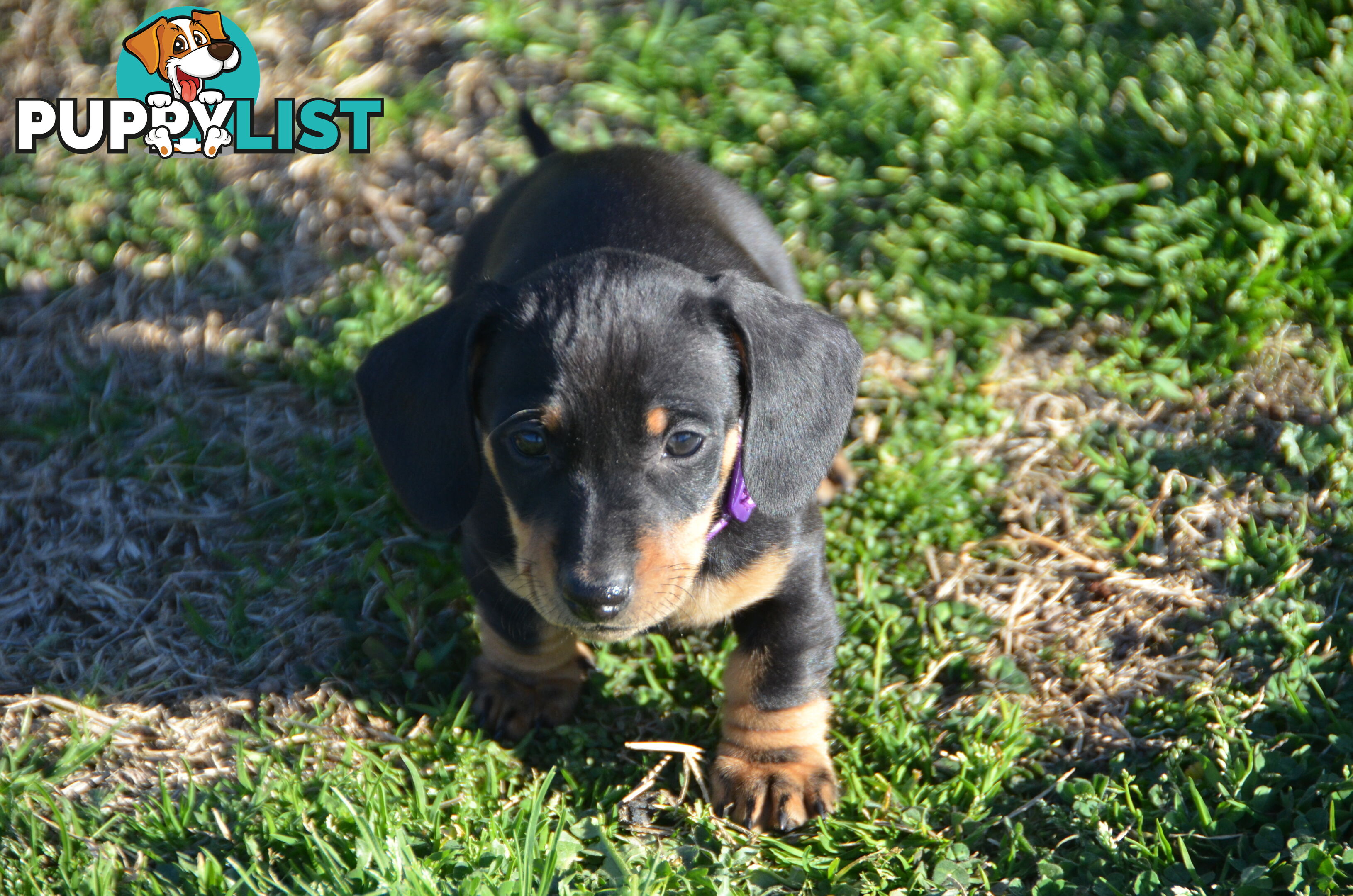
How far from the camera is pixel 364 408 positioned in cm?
296

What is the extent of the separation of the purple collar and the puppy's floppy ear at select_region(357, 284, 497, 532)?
0.61 meters

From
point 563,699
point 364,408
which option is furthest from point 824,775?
point 364,408

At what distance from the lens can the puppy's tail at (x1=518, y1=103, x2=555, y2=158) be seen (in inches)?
A: 176

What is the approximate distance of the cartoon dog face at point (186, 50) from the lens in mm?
5328

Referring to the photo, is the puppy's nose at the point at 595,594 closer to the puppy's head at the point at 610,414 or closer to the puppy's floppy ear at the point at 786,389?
the puppy's head at the point at 610,414

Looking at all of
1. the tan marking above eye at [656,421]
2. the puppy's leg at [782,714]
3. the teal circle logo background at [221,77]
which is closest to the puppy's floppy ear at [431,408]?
the tan marking above eye at [656,421]

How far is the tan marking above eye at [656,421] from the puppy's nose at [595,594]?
1.13 feet

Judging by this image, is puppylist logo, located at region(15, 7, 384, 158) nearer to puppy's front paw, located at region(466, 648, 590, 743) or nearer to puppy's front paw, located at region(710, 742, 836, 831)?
puppy's front paw, located at region(466, 648, 590, 743)

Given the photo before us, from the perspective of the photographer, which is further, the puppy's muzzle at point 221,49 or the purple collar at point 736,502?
the puppy's muzzle at point 221,49

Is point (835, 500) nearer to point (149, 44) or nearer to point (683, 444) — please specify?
point (683, 444)

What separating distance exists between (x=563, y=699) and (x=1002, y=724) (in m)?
1.25

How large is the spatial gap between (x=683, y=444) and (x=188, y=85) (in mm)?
3864

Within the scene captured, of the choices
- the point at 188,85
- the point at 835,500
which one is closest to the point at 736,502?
the point at 835,500

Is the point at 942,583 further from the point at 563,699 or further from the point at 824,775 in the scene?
the point at 563,699
